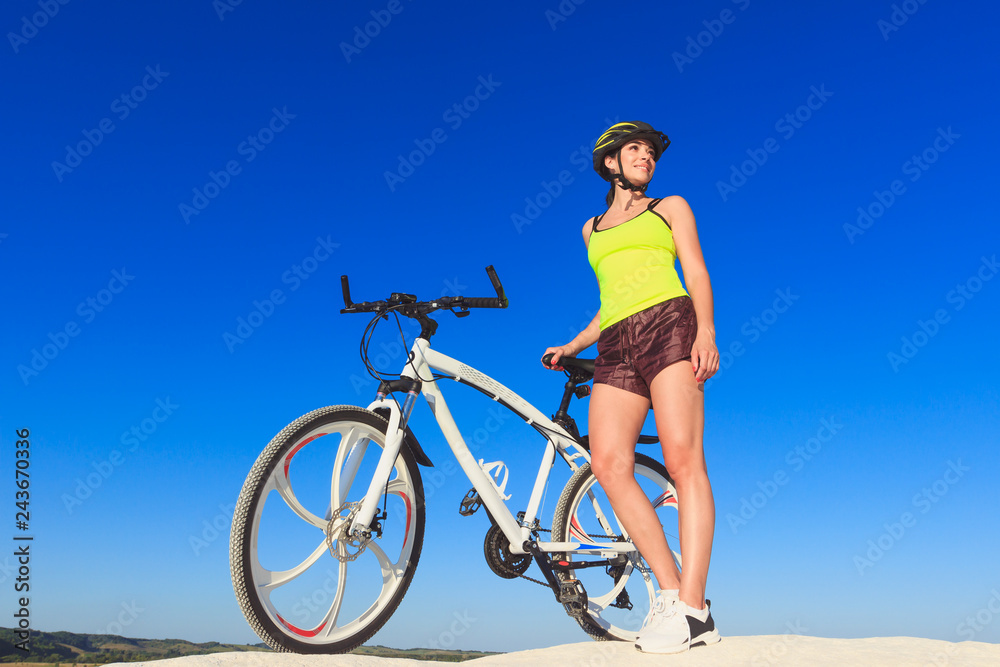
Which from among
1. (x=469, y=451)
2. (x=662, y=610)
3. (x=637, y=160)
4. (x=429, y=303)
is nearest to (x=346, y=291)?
(x=429, y=303)

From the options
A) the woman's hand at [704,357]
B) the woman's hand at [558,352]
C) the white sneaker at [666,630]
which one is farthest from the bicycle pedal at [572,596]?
the woman's hand at [704,357]

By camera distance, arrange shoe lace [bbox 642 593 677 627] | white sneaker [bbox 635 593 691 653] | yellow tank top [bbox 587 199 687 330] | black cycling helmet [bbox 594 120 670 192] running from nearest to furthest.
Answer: white sneaker [bbox 635 593 691 653] → shoe lace [bbox 642 593 677 627] → yellow tank top [bbox 587 199 687 330] → black cycling helmet [bbox 594 120 670 192]

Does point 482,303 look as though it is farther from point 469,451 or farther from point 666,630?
point 666,630

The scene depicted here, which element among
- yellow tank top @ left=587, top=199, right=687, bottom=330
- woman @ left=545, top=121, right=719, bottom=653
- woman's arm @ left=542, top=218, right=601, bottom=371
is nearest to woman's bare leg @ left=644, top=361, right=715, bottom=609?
woman @ left=545, top=121, right=719, bottom=653

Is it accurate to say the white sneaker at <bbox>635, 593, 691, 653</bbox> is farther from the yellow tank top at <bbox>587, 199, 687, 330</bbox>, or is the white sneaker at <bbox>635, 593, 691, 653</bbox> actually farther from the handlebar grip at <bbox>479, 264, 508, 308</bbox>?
the handlebar grip at <bbox>479, 264, 508, 308</bbox>

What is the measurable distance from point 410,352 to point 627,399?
1.13 metres

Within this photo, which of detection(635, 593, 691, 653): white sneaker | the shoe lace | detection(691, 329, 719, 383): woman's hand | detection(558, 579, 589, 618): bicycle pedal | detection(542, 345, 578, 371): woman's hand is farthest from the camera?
detection(542, 345, 578, 371): woman's hand

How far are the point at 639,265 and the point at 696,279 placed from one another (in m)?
0.27

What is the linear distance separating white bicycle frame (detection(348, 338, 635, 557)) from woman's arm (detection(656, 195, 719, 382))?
4.22 feet

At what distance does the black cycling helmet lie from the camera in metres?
3.42

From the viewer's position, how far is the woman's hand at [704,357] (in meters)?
3.12

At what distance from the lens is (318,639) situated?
3.12 meters

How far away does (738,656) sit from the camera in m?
2.90

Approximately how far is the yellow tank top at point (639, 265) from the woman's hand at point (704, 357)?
248mm
